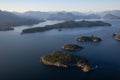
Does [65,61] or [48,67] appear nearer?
[48,67]

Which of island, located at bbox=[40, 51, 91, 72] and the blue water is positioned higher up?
island, located at bbox=[40, 51, 91, 72]

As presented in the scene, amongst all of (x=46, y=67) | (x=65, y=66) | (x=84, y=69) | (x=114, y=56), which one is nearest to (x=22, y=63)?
(x=46, y=67)

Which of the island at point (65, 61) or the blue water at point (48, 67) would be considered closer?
the blue water at point (48, 67)

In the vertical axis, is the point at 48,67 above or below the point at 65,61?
below

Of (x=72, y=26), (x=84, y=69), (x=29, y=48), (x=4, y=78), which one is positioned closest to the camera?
(x=4, y=78)

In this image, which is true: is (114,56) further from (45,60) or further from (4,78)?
(4,78)

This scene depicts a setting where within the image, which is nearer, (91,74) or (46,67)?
(91,74)

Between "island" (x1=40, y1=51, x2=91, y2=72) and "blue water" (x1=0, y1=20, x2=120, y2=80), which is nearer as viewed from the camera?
"blue water" (x1=0, y1=20, x2=120, y2=80)

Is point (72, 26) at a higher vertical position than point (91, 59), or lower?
lower

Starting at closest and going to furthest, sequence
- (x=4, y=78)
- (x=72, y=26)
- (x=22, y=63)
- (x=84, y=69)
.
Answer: (x=4, y=78) → (x=84, y=69) → (x=22, y=63) → (x=72, y=26)

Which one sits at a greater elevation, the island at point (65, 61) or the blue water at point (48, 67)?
the island at point (65, 61)
